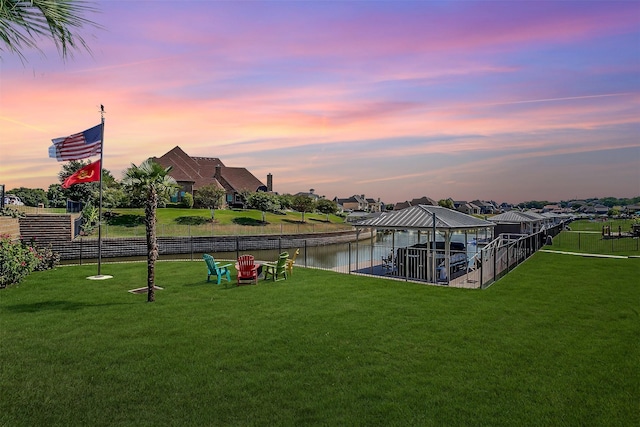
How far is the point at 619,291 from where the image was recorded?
39.7 ft

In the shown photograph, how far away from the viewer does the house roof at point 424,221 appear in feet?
50.4

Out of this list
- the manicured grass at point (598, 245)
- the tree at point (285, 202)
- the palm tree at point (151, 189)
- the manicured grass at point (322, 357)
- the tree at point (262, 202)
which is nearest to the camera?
the manicured grass at point (322, 357)

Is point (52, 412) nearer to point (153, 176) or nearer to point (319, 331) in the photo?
point (319, 331)

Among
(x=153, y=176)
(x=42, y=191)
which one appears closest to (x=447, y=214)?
(x=153, y=176)

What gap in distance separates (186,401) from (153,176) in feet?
30.8

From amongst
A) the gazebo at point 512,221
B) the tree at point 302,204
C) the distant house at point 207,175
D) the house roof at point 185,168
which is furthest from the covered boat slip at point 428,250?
the tree at point 302,204

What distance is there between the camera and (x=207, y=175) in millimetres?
75188

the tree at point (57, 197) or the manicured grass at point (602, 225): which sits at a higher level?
the tree at point (57, 197)

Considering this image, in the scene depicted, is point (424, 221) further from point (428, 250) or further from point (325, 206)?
point (325, 206)

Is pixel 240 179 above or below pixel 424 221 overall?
above

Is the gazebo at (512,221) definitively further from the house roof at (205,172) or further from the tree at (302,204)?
the house roof at (205,172)

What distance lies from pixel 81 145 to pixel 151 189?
6.24 m

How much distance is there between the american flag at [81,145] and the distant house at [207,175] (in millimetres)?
42510

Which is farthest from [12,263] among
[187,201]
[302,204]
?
[302,204]
